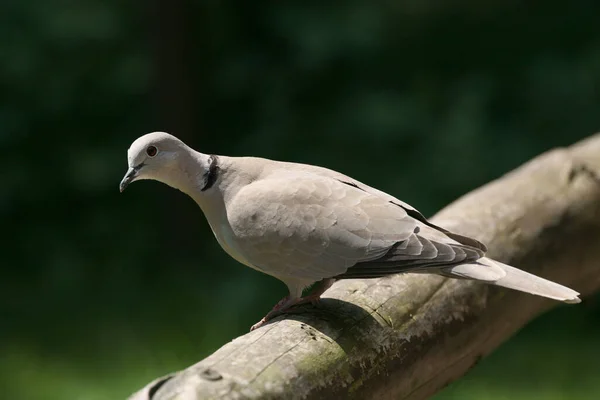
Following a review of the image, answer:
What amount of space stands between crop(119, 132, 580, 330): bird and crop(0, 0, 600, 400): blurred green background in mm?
2056

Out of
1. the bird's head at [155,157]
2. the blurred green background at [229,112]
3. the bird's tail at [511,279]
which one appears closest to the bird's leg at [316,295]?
the bird's tail at [511,279]

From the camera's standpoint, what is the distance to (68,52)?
5375 millimetres

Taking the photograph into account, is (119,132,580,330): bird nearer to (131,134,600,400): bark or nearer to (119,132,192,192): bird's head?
(119,132,192,192): bird's head

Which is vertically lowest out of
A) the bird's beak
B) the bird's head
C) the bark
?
the bark

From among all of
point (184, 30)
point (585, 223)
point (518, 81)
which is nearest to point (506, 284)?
point (585, 223)

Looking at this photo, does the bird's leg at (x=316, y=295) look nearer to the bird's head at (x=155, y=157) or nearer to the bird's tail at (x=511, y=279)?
the bird's tail at (x=511, y=279)

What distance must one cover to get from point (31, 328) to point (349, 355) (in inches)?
98.6

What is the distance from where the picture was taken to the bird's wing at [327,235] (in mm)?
1790

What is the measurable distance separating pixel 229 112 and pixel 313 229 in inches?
142

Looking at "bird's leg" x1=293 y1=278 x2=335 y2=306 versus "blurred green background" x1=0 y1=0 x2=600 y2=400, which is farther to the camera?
"blurred green background" x1=0 y1=0 x2=600 y2=400

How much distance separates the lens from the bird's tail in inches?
68.1

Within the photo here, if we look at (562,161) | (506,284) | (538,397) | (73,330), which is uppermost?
(562,161)

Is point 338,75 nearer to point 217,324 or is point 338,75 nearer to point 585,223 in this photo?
point 217,324

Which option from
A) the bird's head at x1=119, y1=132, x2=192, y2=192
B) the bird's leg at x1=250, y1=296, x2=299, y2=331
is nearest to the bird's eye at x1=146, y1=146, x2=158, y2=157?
the bird's head at x1=119, y1=132, x2=192, y2=192
